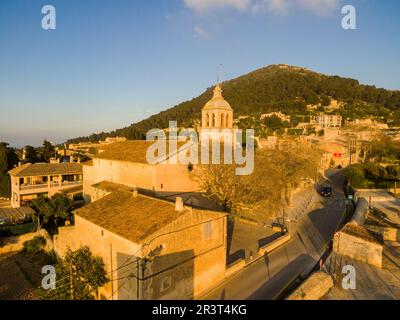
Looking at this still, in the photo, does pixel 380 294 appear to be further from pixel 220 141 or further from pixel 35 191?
pixel 35 191

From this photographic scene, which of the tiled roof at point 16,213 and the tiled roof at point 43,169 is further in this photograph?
the tiled roof at point 43,169

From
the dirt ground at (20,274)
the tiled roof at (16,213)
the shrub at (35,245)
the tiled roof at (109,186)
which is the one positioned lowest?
the dirt ground at (20,274)

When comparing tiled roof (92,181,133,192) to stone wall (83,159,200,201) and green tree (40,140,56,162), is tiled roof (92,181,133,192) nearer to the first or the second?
stone wall (83,159,200,201)

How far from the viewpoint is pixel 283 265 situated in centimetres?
1698

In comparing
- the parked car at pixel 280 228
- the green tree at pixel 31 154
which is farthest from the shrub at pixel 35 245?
the green tree at pixel 31 154

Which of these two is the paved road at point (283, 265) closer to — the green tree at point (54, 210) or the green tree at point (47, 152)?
the green tree at point (54, 210)

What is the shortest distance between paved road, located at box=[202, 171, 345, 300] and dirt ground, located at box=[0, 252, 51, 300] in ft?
38.5

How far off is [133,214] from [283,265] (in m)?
9.47

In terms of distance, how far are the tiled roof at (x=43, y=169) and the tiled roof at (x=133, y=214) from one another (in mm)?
19278

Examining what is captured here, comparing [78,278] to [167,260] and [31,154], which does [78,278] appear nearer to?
[167,260]

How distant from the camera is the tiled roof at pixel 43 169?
32031 millimetres

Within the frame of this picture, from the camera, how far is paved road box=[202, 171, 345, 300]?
14.3 m

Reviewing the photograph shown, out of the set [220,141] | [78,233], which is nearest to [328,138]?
[220,141]
